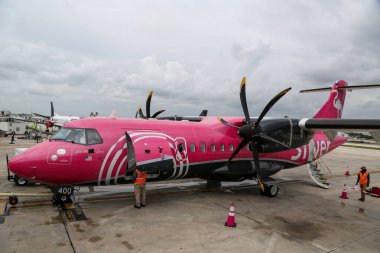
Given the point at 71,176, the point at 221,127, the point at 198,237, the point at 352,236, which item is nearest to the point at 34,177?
the point at 71,176

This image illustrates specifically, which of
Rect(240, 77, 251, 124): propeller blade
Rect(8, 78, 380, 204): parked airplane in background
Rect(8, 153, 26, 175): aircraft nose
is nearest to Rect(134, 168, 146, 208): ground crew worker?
Rect(8, 78, 380, 204): parked airplane in background

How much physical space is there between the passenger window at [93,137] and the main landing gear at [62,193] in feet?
5.58

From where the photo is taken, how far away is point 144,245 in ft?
22.7

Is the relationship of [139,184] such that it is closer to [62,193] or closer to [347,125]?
[62,193]

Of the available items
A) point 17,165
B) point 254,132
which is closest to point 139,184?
point 17,165

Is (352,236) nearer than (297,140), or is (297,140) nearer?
(352,236)

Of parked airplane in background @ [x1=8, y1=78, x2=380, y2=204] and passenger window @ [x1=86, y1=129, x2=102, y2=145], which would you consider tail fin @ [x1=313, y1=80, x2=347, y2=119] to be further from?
passenger window @ [x1=86, y1=129, x2=102, y2=145]

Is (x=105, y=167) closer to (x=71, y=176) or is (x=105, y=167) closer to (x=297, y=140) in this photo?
(x=71, y=176)

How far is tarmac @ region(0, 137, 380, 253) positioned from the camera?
7.01 m

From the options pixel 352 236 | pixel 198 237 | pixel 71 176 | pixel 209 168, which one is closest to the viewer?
pixel 198 237

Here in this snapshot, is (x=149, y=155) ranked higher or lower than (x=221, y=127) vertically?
lower

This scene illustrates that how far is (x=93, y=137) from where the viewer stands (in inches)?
384

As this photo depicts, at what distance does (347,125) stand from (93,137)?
31.8 ft

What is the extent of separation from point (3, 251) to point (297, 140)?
1185 cm
